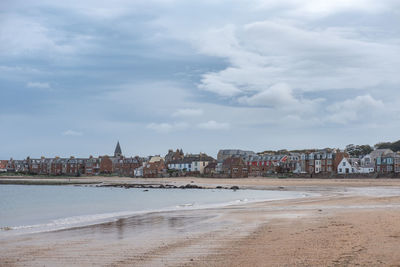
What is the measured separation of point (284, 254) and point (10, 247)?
30.9ft

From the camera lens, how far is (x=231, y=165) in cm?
11081

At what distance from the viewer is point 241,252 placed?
10984 millimetres

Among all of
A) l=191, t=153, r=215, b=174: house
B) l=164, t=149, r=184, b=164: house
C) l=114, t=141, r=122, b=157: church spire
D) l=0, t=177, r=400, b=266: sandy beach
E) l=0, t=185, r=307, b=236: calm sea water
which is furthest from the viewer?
l=114, t=141, r=122, b=157: church spire

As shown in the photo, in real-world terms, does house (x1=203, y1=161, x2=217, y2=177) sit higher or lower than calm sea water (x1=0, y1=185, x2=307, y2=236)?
higher

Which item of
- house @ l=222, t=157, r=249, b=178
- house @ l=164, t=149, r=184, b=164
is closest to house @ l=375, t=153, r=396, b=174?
house @ l=222, t=157, r=249, b=178

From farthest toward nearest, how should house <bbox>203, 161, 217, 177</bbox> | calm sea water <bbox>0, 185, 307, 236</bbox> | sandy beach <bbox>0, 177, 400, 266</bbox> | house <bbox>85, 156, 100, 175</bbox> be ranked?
house <bbox>85, 156, 100, 175</bbox> → house <bbox>203, 161, 217, 177</bbox> → calm sea water <bbox>0, 185, 307, 236</bbox> → sandy beach <bbox>0, 177, 400, 266</bbox>

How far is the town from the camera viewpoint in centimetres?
9556

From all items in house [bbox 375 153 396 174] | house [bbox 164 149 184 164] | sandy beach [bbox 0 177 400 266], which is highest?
house [bbox 164 149 184 164]

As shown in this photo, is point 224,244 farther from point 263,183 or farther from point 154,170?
point 154,170

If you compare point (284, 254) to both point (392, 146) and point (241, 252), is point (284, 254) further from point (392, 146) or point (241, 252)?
point (392, 146)

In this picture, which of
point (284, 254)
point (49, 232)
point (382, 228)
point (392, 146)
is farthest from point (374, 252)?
point (392, 146)

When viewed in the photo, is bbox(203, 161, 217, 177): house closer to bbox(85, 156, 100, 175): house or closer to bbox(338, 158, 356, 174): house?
bbox(338, 158, 356, 174): house

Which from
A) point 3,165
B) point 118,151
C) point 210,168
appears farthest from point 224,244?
point 3,165

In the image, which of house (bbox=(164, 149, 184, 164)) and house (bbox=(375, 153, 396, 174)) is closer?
house (bbox=(375, 153, 396, 174))
